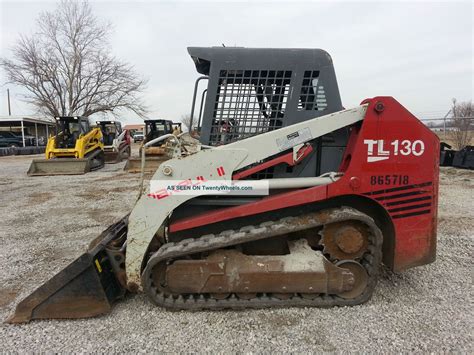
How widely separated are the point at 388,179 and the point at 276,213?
1.06 m

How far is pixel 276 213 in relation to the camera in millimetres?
3037

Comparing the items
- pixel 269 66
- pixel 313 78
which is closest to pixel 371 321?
pixel 313 78

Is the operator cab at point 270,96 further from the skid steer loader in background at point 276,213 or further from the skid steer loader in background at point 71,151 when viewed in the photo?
the skid steer loader in background at point 71,151

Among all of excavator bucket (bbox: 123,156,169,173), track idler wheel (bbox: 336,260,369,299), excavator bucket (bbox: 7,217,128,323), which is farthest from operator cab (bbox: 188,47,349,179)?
excavator bucket (bbox: 123,156,169,173)

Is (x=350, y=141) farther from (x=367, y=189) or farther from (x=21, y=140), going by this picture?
(x=21, y=140)

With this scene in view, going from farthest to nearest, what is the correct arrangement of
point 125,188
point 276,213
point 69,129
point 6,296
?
point 69,129 < point 125,188 < point 6,296 < point 276,213

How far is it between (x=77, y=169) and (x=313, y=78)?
12.7 meters

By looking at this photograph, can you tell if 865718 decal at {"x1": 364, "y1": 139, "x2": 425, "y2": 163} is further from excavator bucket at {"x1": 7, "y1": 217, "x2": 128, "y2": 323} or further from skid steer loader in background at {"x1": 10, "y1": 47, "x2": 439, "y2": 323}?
excavator bucket at {"x1": 7, "y1": 217, "x2": 128, "y2": 323}

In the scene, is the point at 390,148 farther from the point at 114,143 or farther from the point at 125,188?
the point at 114,143

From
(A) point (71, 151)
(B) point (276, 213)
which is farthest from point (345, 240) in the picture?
(A) point (71, 151)

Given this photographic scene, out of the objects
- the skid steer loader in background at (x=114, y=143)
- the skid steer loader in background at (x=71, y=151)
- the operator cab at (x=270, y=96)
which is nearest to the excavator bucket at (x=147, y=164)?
the skid steer loader in background at (x=71, y=151)

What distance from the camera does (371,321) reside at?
2.63 m

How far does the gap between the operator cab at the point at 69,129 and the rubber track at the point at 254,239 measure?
1427 centimetres

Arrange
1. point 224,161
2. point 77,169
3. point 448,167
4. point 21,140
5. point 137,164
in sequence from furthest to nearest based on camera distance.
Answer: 1. point 21,140
2. point 137,164
3. point 77,169
4. point 448,167
5. point 224,161
